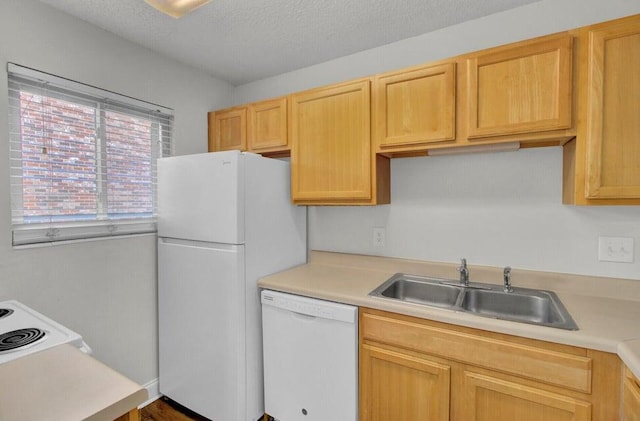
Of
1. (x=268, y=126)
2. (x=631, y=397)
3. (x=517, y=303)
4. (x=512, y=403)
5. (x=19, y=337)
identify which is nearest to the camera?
(x=631, y=397)

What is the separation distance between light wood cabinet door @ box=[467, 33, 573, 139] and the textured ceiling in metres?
0.43

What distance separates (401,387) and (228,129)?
2.09 meters

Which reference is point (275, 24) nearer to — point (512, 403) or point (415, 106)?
point (415, 106)

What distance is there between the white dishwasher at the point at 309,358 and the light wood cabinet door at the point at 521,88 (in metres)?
1.16

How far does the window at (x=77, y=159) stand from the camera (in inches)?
61.4

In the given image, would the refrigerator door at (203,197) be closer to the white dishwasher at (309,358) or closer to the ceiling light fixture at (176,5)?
the white dishwasher at (309,358)

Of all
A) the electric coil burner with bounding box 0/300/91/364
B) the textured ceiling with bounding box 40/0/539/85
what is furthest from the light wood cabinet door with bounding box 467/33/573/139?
the electric coil burner with bounding box 0/300/91/364

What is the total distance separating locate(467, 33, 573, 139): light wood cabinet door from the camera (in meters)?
1.34

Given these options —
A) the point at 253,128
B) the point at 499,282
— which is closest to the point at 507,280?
the point at 499,282

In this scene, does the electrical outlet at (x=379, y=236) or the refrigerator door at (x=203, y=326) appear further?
the electrical outlet at (x=379, y=236)

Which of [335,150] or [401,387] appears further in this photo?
[335,150]

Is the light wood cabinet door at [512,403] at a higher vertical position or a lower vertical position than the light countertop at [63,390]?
lower

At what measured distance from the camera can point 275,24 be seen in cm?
182

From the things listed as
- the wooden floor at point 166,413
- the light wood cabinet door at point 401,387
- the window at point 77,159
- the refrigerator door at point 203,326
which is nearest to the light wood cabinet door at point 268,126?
the window at point 77,159
